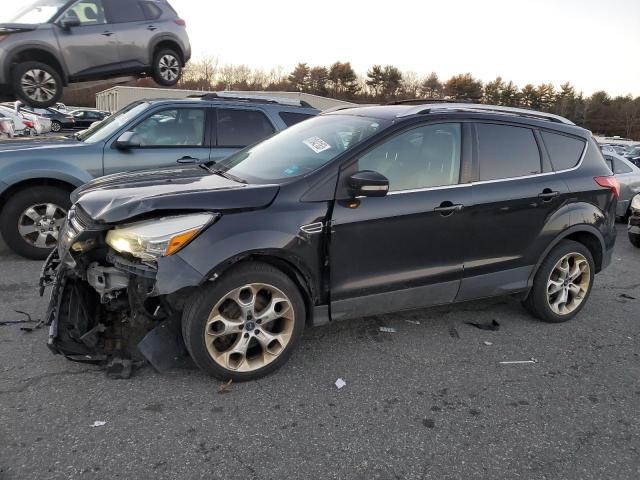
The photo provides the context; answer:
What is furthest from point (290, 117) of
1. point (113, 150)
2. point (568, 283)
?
point (568, 283)

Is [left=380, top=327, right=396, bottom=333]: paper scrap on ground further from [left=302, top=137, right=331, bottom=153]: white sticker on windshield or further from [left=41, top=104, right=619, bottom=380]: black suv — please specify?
[left=302, top=137, right=331, bottom=153]: white sticker on windshield

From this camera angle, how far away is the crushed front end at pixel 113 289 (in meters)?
2.78

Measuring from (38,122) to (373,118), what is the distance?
54.0ft

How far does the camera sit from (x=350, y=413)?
9.20ft

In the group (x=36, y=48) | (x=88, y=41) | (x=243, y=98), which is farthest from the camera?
(x=88, y=41)

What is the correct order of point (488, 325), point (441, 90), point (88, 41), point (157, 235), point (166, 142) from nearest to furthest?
point (157, 235), point (488, 325), point (166, 142), point (88, 41), point (441, 90)

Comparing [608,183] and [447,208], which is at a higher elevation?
[608,183]

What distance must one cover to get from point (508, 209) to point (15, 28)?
26.9 feet

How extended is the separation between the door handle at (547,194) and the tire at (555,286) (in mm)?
447

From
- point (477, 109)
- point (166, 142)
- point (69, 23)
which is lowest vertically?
point (166, 142)

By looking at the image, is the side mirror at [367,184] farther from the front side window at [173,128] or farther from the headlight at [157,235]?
the front side window at [173,128]

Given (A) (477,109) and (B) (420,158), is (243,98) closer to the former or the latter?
(A) (477,109)

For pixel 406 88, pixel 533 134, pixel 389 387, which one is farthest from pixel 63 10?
pixel 406 88

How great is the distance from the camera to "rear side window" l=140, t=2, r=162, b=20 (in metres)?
9.46
